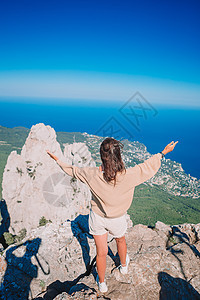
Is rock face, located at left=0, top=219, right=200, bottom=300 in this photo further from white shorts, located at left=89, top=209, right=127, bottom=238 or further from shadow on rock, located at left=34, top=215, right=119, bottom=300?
white shorts, located at left=89, top=209, right=127, bottom=238

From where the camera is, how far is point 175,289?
3086 millimetres

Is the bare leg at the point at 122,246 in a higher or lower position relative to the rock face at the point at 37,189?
lower

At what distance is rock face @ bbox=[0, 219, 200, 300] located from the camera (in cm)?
303

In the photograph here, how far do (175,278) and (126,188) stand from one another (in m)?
2.46

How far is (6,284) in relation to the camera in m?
3.83

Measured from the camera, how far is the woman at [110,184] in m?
2.18

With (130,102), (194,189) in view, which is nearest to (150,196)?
(194,189)

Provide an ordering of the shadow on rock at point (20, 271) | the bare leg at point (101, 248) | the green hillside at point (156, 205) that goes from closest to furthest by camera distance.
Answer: the bare leg at point (101, 248)
the shadow on rock at point (20, 271)
the green hillside at point (156, 205)

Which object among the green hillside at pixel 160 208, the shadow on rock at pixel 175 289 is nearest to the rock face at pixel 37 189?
the shadow on rock at pixel 175 289

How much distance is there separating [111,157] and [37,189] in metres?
17.1

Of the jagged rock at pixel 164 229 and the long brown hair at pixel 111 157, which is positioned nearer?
the long brown hair at pixel 111 157

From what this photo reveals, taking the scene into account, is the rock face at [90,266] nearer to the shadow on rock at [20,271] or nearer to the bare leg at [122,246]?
the shadow on rock at [20,271]

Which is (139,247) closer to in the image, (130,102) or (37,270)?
(37,270)

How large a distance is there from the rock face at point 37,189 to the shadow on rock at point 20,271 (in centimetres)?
1199
